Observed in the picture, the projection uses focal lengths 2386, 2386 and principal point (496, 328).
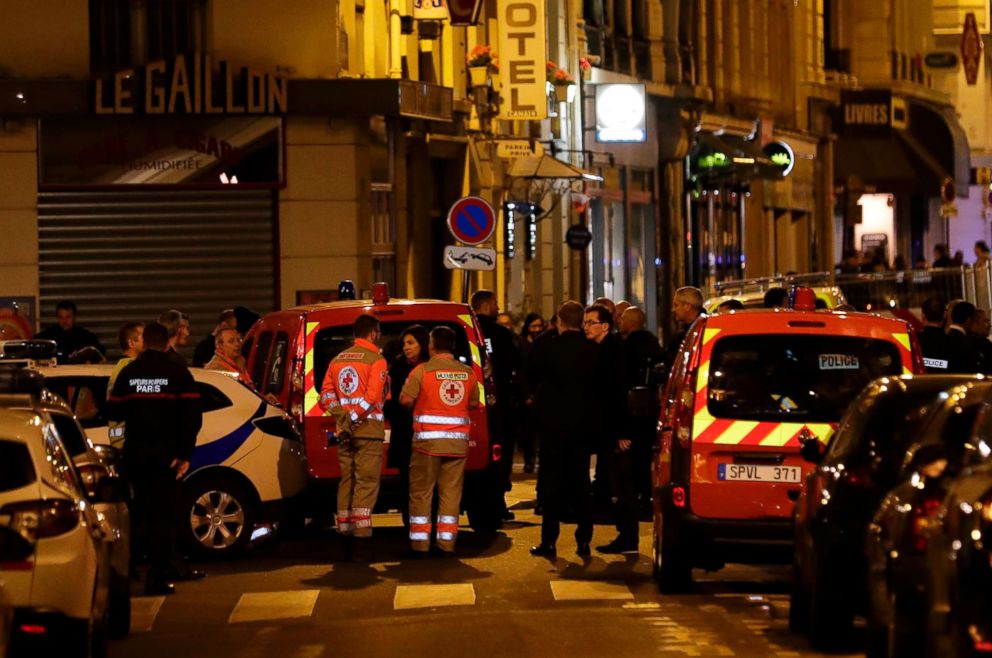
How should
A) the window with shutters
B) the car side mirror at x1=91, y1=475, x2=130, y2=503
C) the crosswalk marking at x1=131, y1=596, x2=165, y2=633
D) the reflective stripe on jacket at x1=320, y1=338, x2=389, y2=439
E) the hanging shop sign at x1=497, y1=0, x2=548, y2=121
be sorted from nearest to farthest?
the car side mirror at x1=91, y1=475, x2=130, y2=503 → the crosswalk marking at x1=131, y1=596, x2=165, y2=633 → the reflective stripe on jacket at x1=320, y1=338, x2=389, y2=439 → the window with shutters → the hanging shop sign at x1=497, y1=0, x2=548, y2=121

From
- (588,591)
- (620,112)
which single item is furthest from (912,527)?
(620,112)

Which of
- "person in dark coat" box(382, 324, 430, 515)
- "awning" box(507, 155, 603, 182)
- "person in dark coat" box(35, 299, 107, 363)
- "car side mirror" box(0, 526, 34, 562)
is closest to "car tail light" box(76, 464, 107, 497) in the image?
"car side mirror" box(0, 526, 34, 562)

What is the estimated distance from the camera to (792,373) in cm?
1401

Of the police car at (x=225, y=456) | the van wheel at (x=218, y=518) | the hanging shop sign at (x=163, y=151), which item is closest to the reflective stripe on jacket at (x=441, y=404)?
the police car at (x=225, y=456)

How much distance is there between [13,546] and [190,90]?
17.9 meters

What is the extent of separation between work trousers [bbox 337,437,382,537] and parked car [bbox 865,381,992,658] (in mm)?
6298

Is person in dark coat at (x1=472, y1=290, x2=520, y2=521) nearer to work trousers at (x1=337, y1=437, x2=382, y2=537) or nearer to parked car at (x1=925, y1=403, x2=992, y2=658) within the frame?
work trousers at (x1=337, y1=437, x2=382, y2=537)

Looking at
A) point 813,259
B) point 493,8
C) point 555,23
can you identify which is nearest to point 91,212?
point 493,8

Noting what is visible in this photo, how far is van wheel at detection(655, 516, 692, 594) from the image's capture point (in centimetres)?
1397

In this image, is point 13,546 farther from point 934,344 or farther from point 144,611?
point 934,344

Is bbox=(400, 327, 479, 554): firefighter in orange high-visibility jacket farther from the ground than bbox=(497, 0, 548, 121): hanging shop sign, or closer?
closer

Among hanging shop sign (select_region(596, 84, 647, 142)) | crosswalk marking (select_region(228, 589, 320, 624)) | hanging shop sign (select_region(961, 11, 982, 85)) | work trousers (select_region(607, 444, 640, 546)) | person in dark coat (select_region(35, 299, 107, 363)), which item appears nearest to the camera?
crosswalk marking (select_region(228, 589, 320, 624))

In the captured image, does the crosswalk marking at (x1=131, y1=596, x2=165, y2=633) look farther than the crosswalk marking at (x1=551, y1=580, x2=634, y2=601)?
No

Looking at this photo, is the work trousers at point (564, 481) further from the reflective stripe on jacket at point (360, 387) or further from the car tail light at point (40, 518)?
the car tail light at point (40, 518)
